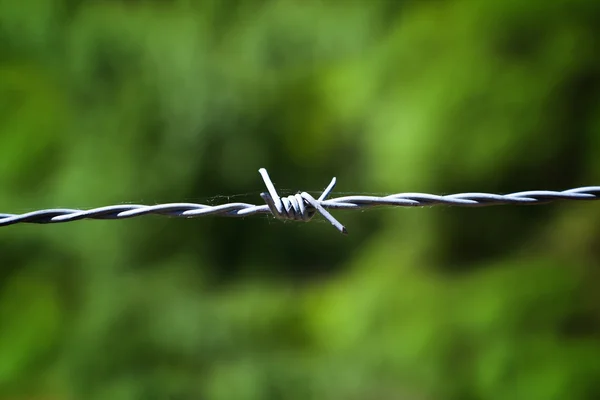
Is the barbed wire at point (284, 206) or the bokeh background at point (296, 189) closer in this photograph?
the barbed wire at point (284, 206)

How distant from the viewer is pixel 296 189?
115 cm

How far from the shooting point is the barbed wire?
467 mm

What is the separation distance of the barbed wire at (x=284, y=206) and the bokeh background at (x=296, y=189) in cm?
62

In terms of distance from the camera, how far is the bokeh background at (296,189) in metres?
1.05

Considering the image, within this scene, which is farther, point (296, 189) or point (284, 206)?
point (296, 189)

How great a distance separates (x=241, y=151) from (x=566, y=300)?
2.39 feet

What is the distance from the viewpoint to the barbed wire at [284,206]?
18.4 inches

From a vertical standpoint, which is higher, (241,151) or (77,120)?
(77,120)

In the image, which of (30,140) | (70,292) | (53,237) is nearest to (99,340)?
(70,292)

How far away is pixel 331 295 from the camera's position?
3.68 feet

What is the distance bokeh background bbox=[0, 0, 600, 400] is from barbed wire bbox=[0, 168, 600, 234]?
615 millimetres

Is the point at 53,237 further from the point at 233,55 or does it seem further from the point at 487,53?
the point at 487,53

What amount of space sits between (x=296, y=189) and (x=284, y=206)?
68 cm

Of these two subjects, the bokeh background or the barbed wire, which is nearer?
the barbed wire
